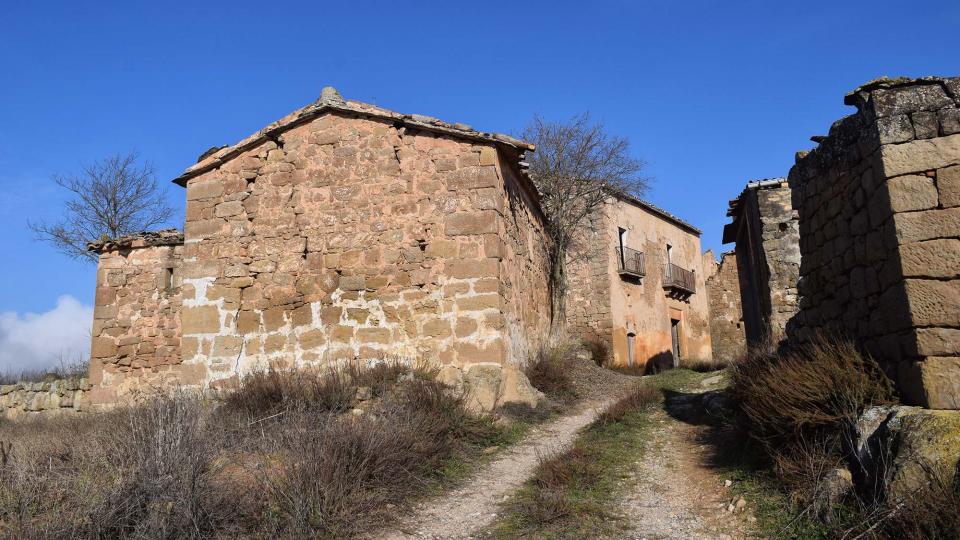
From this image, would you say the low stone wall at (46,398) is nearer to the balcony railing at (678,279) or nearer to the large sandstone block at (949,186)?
the large sandstone block at (949,186)

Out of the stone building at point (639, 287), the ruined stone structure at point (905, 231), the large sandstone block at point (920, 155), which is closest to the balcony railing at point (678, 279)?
the stone building at point (639, 287)

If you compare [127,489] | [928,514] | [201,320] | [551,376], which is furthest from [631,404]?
[201,320]

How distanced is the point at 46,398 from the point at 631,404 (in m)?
11.7

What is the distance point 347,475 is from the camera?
17.0 feet

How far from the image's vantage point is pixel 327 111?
1005 cm

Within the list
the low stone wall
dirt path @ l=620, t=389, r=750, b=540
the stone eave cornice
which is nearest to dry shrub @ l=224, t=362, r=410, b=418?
dirt path @ l=620, t=389, r=750, b=540

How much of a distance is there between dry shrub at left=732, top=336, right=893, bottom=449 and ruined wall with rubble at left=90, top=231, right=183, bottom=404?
1059cm

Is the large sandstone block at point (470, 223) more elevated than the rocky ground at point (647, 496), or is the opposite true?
the large sandstone block at point (470, 223)

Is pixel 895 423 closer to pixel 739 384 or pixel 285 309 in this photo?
pixel 739 384

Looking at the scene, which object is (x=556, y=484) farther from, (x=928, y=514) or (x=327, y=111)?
(x=327, y=111)

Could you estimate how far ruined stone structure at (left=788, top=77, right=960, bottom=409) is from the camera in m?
4.67

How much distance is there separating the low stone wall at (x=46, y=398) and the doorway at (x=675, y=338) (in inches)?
764

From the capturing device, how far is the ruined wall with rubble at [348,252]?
360 inches

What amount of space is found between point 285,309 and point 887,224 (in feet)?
25.0
